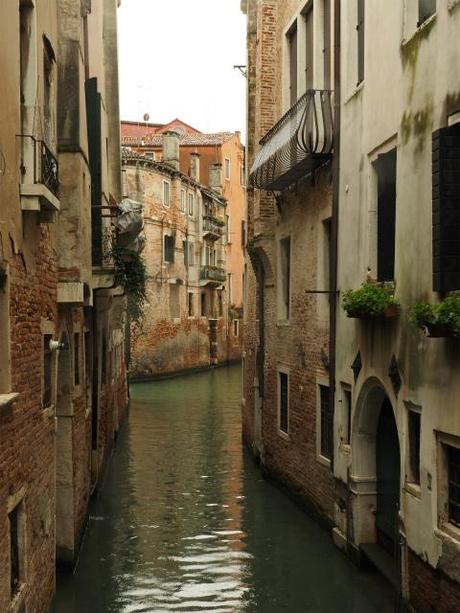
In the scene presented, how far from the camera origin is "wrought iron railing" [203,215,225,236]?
148 feet

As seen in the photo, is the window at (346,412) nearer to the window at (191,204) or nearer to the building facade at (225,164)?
the window at (191,204)

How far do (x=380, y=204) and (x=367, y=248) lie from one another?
1.72 feet

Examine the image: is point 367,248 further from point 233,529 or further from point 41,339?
point 233,529

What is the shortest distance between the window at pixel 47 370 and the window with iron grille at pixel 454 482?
13.3 ft

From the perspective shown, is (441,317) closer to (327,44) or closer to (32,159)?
(32,159)

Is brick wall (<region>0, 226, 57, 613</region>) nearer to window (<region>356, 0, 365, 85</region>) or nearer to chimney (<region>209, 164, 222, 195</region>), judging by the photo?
window (<region>356, 0, 365, 85</region>)

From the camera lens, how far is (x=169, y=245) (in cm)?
3956

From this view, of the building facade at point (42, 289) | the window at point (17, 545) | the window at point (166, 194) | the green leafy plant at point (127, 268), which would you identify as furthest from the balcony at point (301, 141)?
the window at point (166, 194)

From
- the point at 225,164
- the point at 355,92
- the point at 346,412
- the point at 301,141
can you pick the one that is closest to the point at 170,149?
the point at 225,164

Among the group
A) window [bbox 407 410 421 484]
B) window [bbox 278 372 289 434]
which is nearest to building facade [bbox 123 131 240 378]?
window [bbox 278 372 289 434]

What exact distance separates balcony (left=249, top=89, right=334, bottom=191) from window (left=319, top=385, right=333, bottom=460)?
3202 mm

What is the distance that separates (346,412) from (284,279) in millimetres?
4361

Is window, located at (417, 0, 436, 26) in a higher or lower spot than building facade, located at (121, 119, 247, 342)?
lower

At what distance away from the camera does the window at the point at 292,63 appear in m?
14.3
